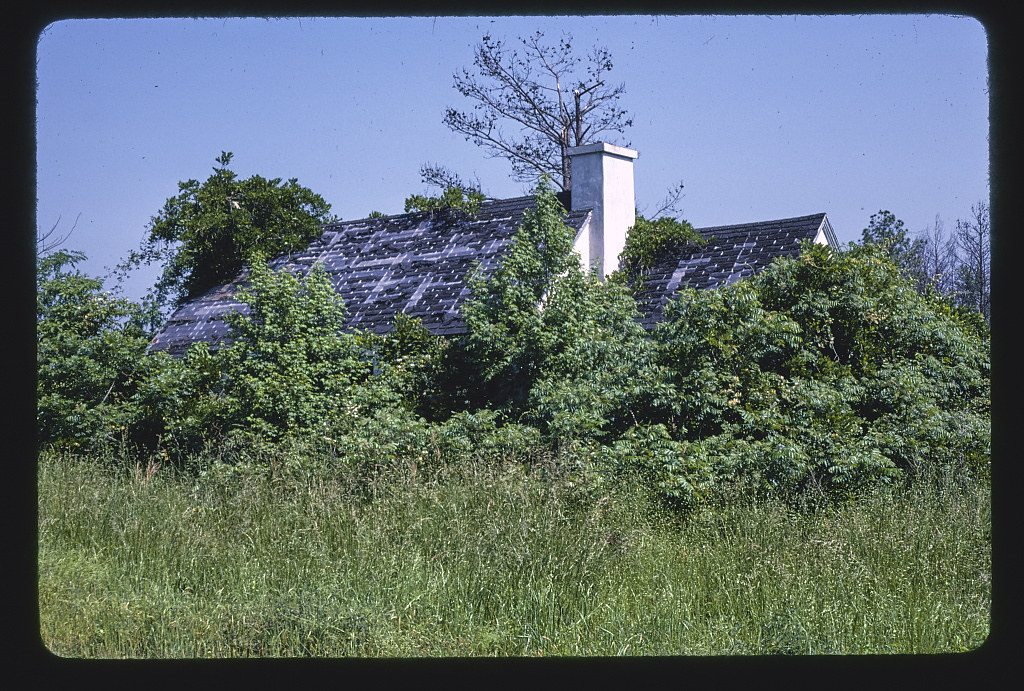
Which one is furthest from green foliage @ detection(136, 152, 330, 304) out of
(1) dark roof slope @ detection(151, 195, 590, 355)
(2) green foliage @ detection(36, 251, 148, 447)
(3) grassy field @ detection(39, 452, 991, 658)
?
(3) grassy field @ detection(39, 452, 991, 658)

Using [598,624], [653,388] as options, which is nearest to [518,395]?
[653,388]

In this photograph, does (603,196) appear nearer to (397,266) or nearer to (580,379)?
(397,266)

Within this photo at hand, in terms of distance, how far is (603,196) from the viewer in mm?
14898

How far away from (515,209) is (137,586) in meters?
10.6

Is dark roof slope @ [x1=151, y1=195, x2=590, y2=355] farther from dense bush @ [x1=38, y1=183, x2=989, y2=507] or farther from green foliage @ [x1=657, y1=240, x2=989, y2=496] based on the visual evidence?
green foliage @ [x1=657, y1=240, x2=989, y2=496]

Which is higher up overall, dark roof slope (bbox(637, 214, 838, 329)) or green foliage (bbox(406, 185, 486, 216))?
green foliage (bbox(406, 185, 486, 216))

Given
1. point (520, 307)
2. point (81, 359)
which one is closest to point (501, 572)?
point (520, 307)

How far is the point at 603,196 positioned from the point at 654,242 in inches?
49.4

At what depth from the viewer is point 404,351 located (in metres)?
11.8

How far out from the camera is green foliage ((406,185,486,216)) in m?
15.4

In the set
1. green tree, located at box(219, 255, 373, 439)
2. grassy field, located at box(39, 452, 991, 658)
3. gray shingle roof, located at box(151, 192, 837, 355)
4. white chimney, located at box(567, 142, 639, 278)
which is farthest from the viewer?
white chimney, located at box(567, 142, 639, 278)

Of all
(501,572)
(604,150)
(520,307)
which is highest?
(604,150)

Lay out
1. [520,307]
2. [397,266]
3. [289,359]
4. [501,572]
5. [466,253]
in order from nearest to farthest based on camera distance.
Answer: [501,572] < [520,307] < [289,359] < [466,253] < [397,266]

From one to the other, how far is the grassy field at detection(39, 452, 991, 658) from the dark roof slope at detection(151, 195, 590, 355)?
5784 millimetres
